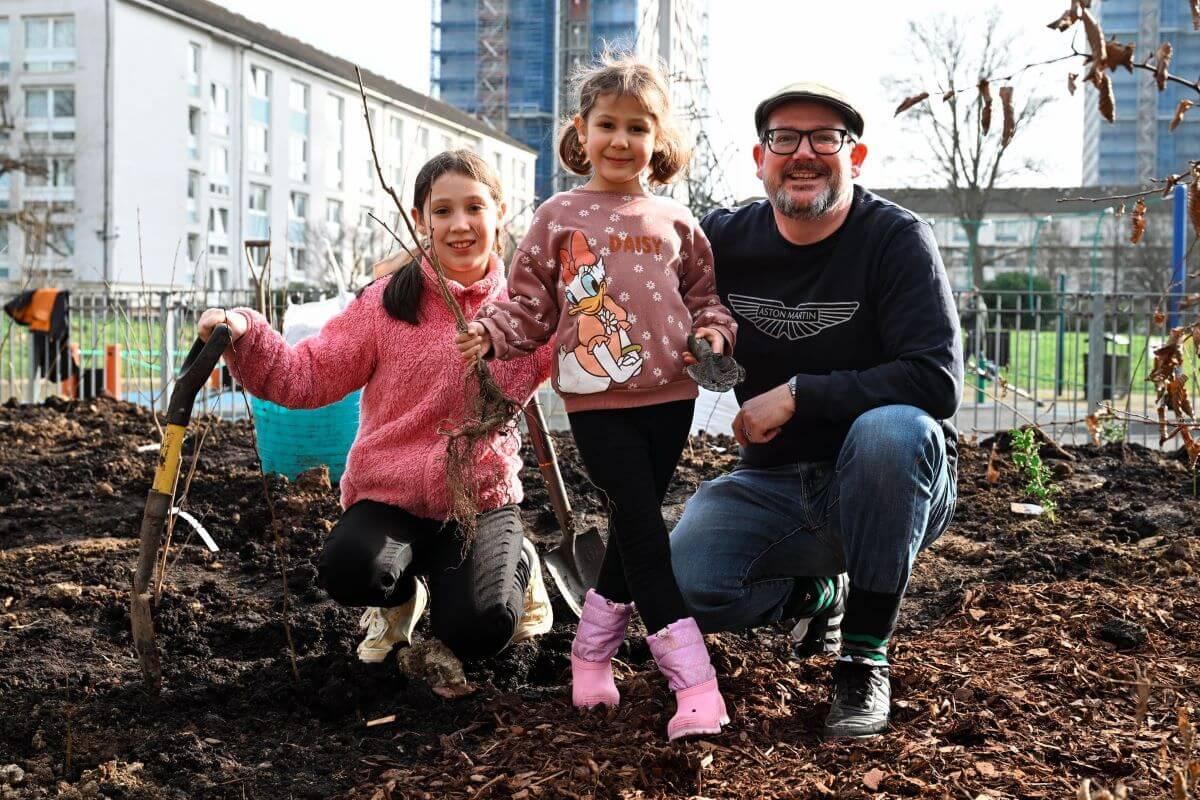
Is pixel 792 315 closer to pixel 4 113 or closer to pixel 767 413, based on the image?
pixel 767 413

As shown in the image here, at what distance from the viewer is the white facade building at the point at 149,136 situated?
38688mm

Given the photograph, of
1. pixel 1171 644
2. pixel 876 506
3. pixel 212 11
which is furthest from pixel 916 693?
pixel 212 11

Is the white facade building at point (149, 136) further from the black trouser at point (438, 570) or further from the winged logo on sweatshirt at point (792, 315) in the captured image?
the winged logo on sweatshirt at point (792, 315)

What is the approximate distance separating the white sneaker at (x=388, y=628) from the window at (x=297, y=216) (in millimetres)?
44584

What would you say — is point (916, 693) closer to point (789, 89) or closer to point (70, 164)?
point (789, 89)

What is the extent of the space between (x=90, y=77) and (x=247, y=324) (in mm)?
41682

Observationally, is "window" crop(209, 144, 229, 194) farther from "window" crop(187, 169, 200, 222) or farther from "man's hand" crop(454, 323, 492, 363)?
"man's hand" crop(454, 323, 492, 363)

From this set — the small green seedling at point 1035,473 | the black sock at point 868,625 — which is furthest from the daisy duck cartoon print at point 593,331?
the small green seedling at point 1035,473

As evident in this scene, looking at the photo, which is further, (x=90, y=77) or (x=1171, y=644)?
(x=90, y=77)

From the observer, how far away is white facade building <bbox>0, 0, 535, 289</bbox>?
38688mm

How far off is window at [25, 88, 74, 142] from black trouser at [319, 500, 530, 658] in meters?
41.6

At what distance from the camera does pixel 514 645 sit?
10.6 feet

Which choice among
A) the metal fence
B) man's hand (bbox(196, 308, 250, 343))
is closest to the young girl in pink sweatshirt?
man's hand (bbox(196, 308, 250, 343))

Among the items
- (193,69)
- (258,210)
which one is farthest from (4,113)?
(258,210)
